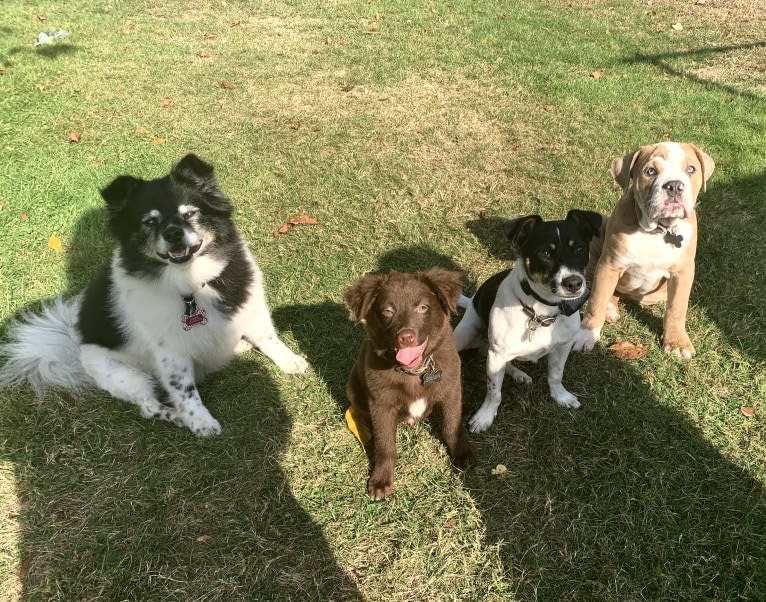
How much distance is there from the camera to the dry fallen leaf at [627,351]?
371cm

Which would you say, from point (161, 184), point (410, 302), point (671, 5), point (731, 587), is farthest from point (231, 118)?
point (671, 5)

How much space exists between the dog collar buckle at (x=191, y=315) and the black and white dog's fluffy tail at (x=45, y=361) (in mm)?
930

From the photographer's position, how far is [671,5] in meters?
9.44

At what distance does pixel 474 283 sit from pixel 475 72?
4.74m

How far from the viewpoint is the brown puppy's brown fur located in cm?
267

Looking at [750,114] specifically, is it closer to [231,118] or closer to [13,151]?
[231,118]

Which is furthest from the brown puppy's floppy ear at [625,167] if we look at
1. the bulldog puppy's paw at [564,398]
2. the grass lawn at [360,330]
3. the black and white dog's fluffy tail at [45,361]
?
the black and white dog's fluffy tail at [45,361]

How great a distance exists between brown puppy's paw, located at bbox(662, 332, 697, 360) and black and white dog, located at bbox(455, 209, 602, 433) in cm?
93

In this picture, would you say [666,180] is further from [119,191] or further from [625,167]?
[119,191]

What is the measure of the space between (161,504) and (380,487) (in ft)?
4.31

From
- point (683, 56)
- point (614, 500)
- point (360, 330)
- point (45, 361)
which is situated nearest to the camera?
point (614, 500)

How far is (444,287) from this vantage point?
2.79m

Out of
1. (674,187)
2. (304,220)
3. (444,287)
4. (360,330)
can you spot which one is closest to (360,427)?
(360,330)

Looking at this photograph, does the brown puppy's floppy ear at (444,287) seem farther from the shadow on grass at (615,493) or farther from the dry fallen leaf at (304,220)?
the dry fallen leaf at (304,220)
